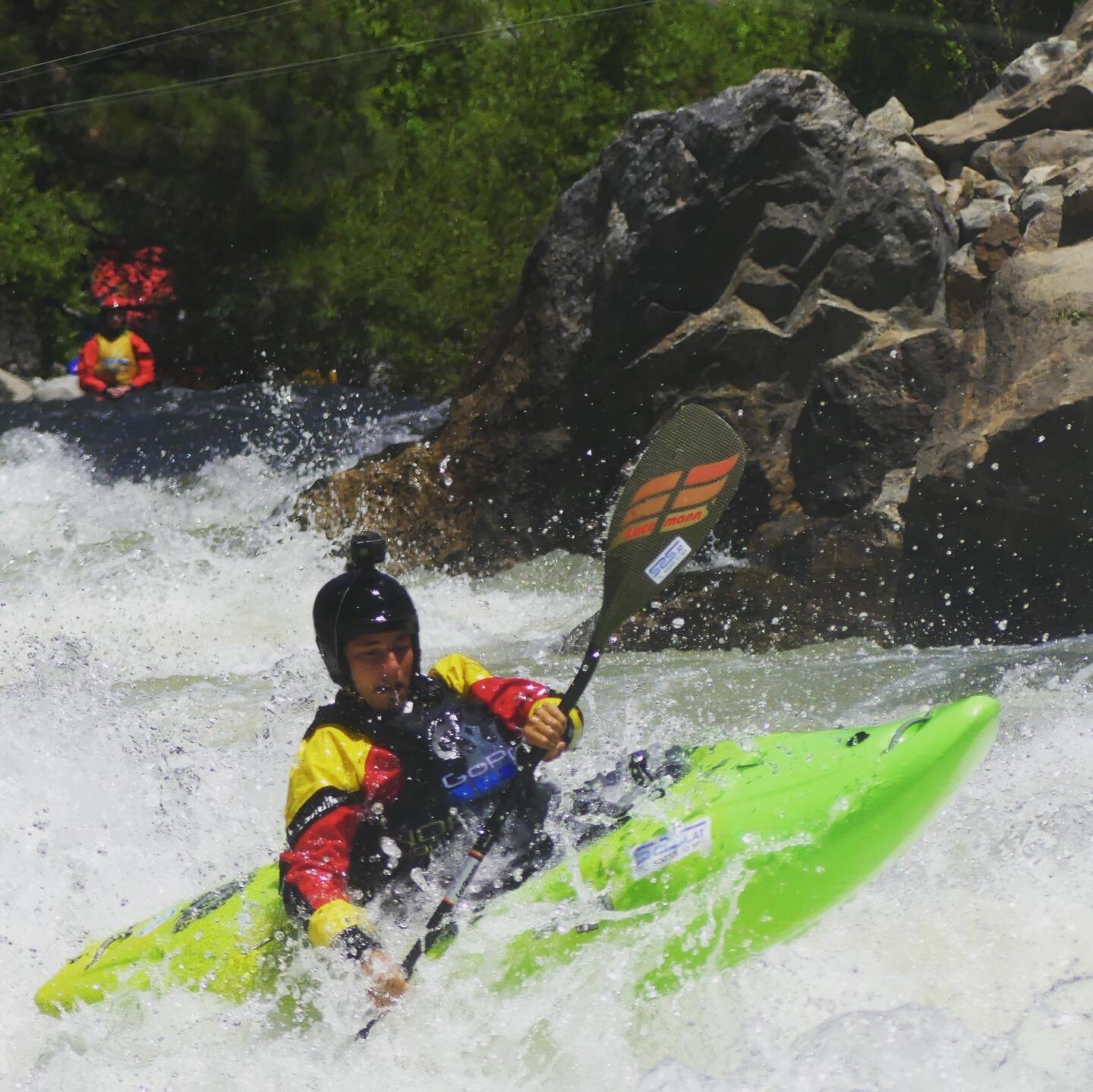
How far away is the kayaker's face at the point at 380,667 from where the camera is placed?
2.91 m

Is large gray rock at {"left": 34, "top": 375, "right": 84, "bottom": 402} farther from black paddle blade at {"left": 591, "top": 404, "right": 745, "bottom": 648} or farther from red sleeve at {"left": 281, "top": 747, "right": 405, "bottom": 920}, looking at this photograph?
red sleeve at {"left": 281, "top": 747, "right": 405, "bottom": 920}

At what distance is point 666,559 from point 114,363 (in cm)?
753

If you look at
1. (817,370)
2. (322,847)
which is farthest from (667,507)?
(817,370)

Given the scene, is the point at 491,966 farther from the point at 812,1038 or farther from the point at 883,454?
the point at 883,454

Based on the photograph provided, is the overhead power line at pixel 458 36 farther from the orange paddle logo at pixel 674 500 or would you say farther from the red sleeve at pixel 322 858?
the red sleeve at pixel 322 858

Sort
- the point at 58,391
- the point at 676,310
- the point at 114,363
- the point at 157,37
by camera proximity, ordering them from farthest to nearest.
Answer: the point at 58,391 < the point at 157,37 < the point at 114,363 < the point at 676,310

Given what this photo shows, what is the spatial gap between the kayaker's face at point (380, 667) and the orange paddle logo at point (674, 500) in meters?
0.70

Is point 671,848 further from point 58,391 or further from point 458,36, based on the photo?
point 458,36

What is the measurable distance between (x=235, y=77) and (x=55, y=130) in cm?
174

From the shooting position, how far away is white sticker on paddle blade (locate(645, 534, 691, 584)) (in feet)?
10.9

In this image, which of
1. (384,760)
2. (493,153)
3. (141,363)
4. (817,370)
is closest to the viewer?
(384,760)

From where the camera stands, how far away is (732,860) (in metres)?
2.81

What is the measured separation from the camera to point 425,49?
41.5 ft

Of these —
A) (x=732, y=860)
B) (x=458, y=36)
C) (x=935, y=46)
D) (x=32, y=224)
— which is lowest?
(x=935, y=46)
